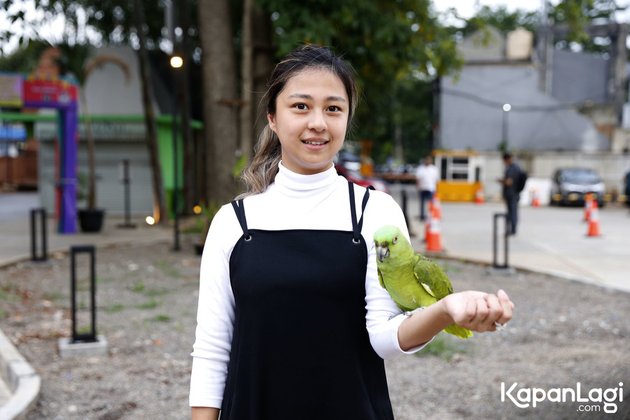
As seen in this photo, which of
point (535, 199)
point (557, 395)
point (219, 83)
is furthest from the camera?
point (535, 199)

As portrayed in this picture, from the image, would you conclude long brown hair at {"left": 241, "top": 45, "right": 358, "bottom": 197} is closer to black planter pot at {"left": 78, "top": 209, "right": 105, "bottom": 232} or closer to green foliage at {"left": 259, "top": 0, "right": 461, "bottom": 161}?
green foliage at {"left": 259, "top": 0, "right": 461, "bottom": 161}


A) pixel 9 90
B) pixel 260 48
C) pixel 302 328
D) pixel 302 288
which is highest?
pixel 260 48

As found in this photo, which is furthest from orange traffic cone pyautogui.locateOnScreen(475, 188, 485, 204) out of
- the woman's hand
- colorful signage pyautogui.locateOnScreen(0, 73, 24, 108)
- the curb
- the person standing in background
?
the woman's hand

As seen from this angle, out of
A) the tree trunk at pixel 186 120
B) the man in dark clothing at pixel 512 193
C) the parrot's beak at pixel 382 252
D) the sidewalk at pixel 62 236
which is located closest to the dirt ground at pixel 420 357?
the parrot's beak at pixel 382 252

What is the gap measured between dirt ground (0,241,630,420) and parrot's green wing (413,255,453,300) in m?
2.35

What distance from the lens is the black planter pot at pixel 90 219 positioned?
15625 millimetres

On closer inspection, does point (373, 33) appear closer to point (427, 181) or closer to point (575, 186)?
point (427, 181)

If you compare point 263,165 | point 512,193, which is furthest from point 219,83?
point 263,165

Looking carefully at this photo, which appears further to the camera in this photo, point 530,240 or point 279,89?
point 530,240

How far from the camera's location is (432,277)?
169 cm

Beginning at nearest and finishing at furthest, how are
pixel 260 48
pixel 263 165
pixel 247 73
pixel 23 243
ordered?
pixel 263 165 → pixel 247 73 → pixel 260 48 → pixel 23 243

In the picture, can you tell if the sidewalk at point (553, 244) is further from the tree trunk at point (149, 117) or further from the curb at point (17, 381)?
the curb at point (17, 381)

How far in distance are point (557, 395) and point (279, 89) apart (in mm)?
3991

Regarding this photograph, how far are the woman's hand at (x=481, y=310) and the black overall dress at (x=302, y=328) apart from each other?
0.42 m
